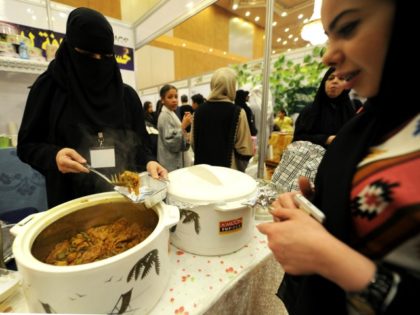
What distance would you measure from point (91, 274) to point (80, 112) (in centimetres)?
74

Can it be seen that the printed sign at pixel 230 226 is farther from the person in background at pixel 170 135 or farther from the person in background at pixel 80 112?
the person in background at pixel 170 135

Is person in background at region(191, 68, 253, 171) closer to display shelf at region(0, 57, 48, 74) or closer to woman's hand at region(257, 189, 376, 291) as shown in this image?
woman's hand at region(257, 189, 376, 291)

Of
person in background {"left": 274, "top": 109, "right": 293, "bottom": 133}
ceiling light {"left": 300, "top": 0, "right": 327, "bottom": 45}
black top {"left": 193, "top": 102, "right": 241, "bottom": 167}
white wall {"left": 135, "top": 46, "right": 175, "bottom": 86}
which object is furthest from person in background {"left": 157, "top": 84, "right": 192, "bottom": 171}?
white wall {"left": 135, "top": 46, "right": 175, "bottom": 86}

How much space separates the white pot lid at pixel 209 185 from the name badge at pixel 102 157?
33 cm

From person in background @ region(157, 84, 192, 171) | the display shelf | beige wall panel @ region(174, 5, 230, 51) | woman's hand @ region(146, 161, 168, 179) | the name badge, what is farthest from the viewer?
beige wall panel @ region(174, 5, 230, 51)

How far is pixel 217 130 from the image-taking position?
5.58ft

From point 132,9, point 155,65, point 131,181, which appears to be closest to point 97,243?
point 131,181

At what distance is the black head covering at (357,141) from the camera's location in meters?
0.31

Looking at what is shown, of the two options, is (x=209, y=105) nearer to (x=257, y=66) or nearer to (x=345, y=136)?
(x=345, y=136)

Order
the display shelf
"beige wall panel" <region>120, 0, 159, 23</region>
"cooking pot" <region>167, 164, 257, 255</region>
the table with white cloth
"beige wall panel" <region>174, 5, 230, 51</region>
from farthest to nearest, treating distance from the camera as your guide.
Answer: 1. "beige wall panel" <region>174, 5, 230, 51</region>
2. "beige wall panel" <region>120, 0, 159, 23</region>
3. the display shelf
4. "cooking pot" <region>167, 164, 257, 255</region>
5. the table with white cloth

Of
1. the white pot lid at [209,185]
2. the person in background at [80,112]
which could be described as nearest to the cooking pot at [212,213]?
the white pot lid at [209,185]

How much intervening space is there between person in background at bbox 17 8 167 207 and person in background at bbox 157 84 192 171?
1.24 m

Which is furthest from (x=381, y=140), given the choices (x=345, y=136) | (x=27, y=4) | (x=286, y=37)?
(x=286, y=37)

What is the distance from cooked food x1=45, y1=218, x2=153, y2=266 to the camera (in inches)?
21.4
